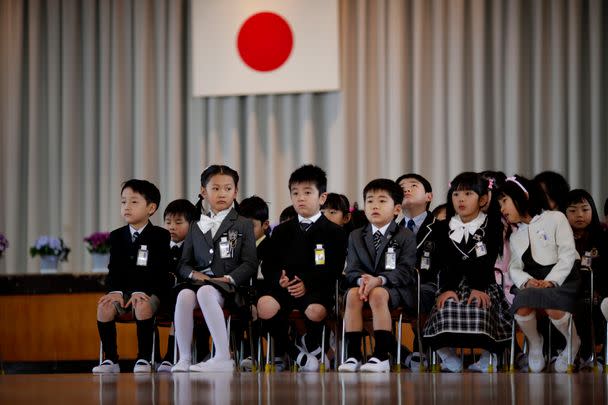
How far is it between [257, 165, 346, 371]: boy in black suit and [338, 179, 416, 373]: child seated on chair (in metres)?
0.15

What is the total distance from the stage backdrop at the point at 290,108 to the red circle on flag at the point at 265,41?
1.11ft

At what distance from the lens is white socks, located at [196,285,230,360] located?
464 cm

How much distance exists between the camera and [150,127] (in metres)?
8.22

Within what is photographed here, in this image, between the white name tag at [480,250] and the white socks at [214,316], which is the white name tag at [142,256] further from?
the white name tag at [480,250]

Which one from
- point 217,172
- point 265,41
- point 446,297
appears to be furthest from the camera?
point 265,41

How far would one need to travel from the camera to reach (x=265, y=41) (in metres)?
7.84

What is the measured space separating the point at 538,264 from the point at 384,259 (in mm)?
762

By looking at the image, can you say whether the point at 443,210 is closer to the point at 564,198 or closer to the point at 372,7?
the point at 564,198

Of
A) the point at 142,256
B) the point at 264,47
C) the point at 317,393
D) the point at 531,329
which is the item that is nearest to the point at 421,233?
the point at 531,329

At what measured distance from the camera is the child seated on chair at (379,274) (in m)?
4.41

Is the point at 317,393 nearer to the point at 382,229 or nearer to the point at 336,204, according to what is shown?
the point at 382,229

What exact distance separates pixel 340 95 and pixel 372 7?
786 millimetres

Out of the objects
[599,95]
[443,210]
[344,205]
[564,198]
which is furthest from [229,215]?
[599,95]

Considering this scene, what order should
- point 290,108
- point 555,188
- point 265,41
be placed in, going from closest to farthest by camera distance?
1. point 555,188
2. point 265,41
3. point 290,108
